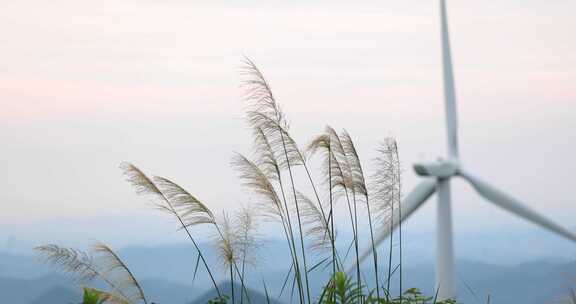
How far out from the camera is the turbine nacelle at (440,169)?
2634cm

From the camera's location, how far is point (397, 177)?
12469 mm

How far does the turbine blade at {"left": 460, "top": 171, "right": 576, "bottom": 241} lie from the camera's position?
2619cm

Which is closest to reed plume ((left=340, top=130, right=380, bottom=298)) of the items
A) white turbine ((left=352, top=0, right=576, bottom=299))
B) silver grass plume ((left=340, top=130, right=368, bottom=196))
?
silver grass plume ((left=340, top=130, right=368, bottom=196))

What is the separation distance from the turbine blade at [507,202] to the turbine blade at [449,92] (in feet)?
3.04

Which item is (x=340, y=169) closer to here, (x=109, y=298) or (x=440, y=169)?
(x=109, y=298)

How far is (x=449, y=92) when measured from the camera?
1038 inches

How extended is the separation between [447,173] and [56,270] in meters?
16.8

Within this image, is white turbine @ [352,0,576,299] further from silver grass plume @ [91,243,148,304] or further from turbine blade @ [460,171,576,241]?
silver grass plume @ [91,243,148,304]

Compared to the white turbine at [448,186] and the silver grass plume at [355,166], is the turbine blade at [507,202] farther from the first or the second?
the silver grass plume at [355,166]

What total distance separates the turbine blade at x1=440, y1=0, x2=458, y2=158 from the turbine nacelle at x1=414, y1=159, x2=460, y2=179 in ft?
1.57

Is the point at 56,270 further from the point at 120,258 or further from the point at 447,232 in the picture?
the point at 447,232

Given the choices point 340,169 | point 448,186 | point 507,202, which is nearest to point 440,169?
point 448,186

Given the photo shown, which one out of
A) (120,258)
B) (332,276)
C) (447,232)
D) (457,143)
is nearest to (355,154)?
(332,276)

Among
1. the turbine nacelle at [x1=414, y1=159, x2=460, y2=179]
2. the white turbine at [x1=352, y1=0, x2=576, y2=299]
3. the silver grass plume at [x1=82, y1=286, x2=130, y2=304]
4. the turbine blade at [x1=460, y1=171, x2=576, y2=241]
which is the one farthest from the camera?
the turbine nacelle at [x1=414, y1=159, x2=460, y2=179]
